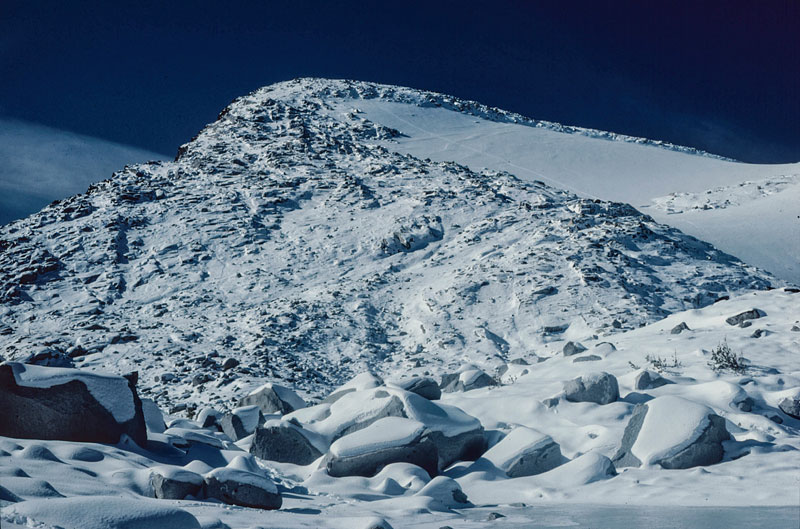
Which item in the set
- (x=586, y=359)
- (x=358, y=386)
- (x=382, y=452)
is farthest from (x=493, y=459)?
(x=586, y=359)

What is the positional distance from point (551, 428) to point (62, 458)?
18.8 feet

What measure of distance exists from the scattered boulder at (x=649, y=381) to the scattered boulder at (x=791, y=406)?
1385 millimetres

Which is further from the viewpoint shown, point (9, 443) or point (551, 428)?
point (551, 428)

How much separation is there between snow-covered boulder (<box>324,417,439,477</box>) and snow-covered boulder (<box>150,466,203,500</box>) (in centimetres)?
190

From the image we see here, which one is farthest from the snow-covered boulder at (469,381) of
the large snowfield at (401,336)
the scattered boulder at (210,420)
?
the scattered boulder at (210,420)

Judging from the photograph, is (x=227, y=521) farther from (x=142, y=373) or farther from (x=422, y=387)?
(x=142, y=373)

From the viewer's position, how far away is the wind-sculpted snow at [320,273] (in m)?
17.0

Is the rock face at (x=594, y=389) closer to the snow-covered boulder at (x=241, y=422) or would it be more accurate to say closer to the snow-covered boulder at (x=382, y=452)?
the snow-covered boulder at (x=382, y=452)

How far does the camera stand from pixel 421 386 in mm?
9336

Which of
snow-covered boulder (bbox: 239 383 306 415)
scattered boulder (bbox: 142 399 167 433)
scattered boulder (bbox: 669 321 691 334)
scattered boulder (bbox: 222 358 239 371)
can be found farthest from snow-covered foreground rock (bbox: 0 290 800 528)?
scattered boulder (bbox: 222 358 239 371)

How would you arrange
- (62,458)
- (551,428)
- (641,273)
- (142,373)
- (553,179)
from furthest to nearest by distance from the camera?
(553,179)
(641,273)
(142,373)
(551,428)
(62,458)

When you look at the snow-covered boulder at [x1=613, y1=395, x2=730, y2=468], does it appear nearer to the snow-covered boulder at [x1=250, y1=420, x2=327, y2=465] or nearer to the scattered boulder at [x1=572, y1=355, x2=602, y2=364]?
the scattered boulder at [x1=572, y1=355, x2=602, y2=364]

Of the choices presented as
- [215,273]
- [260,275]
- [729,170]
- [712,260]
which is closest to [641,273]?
[712,260]

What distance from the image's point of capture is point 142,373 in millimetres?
15945
